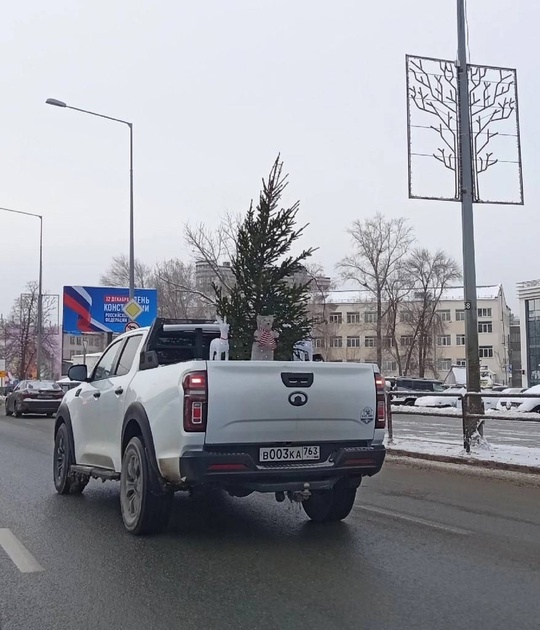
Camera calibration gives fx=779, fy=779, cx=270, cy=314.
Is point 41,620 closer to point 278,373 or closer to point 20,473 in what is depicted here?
point 278,373

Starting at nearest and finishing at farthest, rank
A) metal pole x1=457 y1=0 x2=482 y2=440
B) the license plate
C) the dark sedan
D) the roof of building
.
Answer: the license plate < metal pole x1=457 y1=0 x2=482 y2=440 < the dark sedan < the roof of building

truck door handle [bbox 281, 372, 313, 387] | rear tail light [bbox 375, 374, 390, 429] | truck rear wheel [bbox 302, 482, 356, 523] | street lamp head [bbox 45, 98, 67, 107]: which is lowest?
truck rear wheel [bbox 302, 482, 356, 523]

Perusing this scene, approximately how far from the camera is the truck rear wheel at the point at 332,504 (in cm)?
746

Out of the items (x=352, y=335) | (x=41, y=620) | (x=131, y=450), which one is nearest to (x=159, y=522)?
(x=131, y=450)

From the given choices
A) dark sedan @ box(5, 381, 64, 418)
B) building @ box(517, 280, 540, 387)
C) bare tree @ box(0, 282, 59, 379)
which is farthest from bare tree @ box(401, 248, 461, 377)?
dark sedan @ box(5, 381, 64, 418)

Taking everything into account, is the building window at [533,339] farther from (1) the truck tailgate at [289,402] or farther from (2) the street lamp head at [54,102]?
(1) the truck tailgate at [289,402]

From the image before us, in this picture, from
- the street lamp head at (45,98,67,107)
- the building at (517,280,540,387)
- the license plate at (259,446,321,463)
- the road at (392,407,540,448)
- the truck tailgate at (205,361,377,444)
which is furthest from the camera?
the building at (517,280,540,387)

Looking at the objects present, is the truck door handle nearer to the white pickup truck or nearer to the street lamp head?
the white pickup truck

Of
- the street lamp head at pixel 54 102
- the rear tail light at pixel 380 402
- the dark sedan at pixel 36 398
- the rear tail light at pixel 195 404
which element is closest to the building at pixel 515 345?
the dark sedan at pixel 36 398

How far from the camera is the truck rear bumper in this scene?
6145 mm

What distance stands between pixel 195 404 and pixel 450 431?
13522 millimetres

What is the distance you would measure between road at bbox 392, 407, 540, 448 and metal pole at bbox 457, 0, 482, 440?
4.64ft

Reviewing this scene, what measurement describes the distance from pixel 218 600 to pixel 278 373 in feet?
6.78

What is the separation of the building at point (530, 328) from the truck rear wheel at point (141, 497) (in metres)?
77.1
